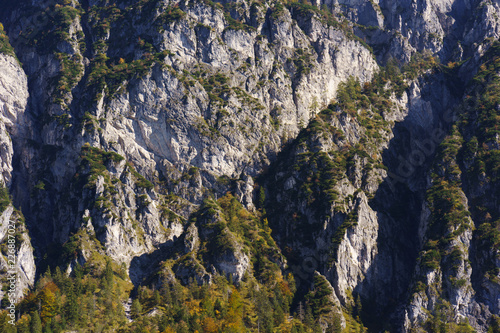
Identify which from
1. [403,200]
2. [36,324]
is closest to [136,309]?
[36,324]

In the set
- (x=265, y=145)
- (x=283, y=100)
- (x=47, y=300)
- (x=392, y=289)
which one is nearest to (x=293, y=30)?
(x=283, y=100)

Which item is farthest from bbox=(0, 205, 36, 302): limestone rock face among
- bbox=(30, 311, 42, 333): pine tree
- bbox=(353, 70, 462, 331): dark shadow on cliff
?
bbox=(353, 70, 462, 331): dark shadow on cliff

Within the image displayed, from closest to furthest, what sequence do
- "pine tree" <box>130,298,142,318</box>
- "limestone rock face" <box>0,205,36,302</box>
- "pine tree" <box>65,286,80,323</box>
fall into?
1. "pine tree" <box>65,286,80,323</box>
2. "pine tree" <box>130,298,142,318</box>
3. "limestone rock face" <box>0,205,36,302</box>

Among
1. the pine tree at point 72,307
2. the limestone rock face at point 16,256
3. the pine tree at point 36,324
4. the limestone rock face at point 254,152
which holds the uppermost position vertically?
the limestone rock face at point 254,152

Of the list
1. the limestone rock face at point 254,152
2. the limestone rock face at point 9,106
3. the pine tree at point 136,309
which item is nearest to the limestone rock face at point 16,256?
the limestone rock face at point 254,152

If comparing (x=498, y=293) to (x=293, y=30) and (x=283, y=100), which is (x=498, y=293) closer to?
(x=283, y=100)

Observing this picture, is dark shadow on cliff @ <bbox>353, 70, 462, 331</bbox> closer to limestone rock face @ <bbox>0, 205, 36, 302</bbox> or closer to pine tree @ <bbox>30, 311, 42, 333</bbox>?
pine tree @ <bbox>30, 311, 42, 333</bbox>

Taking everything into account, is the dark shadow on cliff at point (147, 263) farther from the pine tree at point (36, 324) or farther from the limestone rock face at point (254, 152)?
the pine tree at point (36, 324)

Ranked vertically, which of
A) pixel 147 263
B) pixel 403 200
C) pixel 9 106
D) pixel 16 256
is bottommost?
pixel 16 256

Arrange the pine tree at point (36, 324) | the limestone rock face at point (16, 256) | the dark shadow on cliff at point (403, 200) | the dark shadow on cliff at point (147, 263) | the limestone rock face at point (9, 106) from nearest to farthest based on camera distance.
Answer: the pine tree at point (36, 324)
the limestone rock face at point (16, 256)
the dark shadow on cliff at point (147, 263)
the dark shadow on cliff at point (403, 200)
the limestone rock face at point (9, 106)

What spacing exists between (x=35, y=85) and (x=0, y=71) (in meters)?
11.3

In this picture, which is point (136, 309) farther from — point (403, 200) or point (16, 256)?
point (403, 200)

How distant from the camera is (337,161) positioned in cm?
15125

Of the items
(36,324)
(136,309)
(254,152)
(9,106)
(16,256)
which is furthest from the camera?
(254,152)
